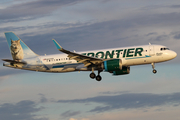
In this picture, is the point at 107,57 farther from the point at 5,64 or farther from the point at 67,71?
the point at 5,64

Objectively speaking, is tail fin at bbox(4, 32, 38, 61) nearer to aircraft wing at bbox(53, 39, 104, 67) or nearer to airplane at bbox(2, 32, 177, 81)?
airplane at bbox(2, 32, 177, 81)

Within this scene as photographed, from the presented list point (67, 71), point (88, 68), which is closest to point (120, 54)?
point (88, 68)

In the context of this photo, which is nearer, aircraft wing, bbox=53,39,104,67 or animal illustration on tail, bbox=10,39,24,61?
aircraft wing, bbox=53,39,104,67

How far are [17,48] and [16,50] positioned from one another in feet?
1.84

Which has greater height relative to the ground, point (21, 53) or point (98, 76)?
point (21, 53)

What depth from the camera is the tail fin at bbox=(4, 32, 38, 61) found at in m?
62.7

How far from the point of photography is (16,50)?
63.0 metres

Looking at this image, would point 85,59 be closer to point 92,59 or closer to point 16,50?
point 92,59

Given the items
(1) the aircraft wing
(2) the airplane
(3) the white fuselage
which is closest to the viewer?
(1) the aircraft wing

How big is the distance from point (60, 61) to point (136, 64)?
1465 cm

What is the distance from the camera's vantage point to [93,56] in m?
57.8

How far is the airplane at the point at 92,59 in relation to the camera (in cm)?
5575

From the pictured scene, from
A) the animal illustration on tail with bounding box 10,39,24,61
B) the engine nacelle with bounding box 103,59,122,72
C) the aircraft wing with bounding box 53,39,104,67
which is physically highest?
the animal illustration on tail with bounding box 10,39,24,61

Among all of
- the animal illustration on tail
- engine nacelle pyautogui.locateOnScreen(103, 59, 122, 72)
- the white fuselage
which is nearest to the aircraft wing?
the white fuselage
